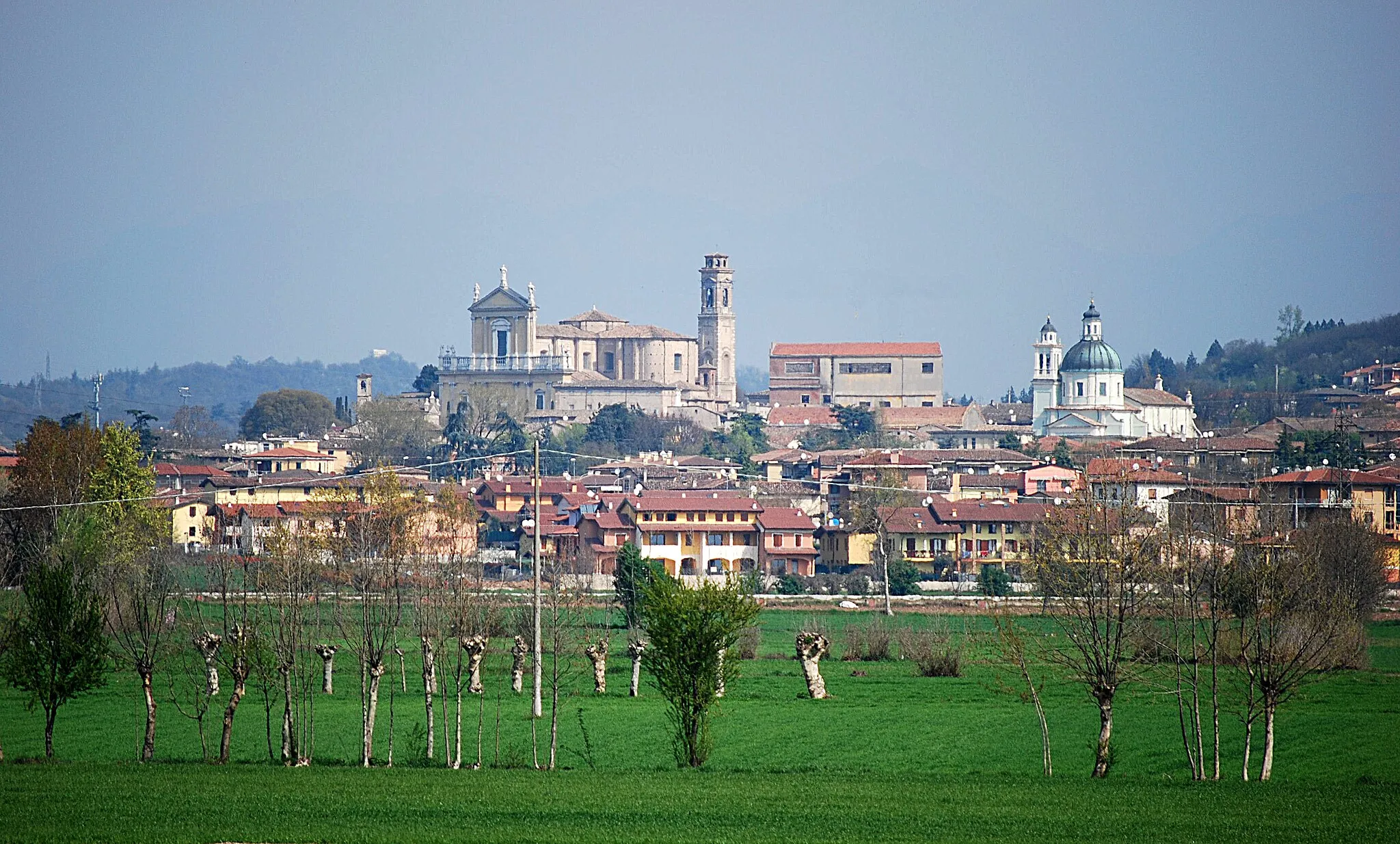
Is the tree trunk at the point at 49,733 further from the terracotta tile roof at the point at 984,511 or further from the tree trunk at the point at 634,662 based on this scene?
the terracotta tile roof at the point at 984,511

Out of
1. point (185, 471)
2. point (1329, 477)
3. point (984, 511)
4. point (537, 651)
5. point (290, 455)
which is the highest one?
point (290, 455)

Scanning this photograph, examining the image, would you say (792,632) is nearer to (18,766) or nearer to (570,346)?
(18,766)

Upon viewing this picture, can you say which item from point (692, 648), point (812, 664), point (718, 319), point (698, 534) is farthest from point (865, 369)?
point (692, 648)

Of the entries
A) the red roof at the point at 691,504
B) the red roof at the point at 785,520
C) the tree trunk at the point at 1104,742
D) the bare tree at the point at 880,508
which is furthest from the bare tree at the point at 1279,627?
the red roof at the point at 691,504

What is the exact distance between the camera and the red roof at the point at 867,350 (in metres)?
129

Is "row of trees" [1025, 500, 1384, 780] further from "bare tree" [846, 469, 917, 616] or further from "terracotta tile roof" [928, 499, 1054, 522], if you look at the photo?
"terracotta tile roof" [928, 499, 1054, 522]

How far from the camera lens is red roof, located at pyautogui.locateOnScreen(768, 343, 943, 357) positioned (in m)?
129

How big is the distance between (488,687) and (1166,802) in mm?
13220

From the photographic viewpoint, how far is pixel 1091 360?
11444cm

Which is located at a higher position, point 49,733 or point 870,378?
point 870,378

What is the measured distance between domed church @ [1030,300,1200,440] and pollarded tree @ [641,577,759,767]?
289ft

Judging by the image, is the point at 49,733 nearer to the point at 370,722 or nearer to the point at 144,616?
the point at 144,616

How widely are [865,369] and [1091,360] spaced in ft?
62.7

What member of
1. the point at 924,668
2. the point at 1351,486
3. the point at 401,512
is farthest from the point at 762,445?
the point at 924,668
